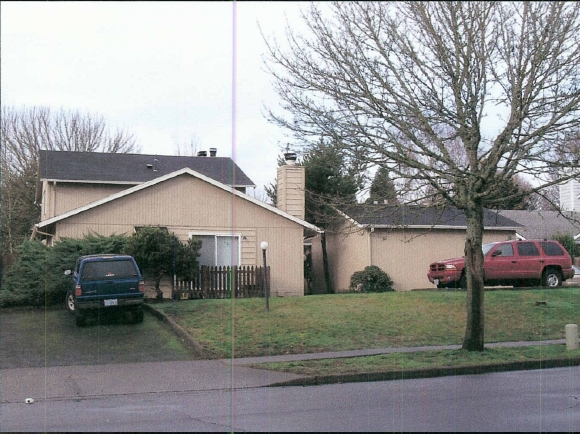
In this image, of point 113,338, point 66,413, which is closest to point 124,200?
point 113,338

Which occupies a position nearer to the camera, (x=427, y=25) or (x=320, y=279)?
(x=427, y=25)

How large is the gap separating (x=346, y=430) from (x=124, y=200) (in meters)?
A: 17.8

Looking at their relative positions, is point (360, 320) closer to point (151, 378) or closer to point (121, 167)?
point (151, 378)

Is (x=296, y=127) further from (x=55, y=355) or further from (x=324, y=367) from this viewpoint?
(x=55, y=355)

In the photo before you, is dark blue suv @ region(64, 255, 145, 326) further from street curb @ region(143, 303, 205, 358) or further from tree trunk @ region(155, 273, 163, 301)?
tree trunk @ region(155, 273, 163, 301)

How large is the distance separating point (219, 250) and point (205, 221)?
1115mm

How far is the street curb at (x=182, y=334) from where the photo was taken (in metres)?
15.8

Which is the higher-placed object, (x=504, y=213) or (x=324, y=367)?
(x=504, y=213)

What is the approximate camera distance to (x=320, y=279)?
34.6m

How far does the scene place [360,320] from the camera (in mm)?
18516

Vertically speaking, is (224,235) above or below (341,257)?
above

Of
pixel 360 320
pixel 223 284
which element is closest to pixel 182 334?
pixel 360 320

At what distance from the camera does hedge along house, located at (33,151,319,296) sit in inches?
966

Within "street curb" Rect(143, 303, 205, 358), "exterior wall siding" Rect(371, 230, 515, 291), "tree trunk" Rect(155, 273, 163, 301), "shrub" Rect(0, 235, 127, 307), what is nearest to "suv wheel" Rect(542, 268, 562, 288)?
"exterior wall siding" Rect(371, 230, 515, 291)
